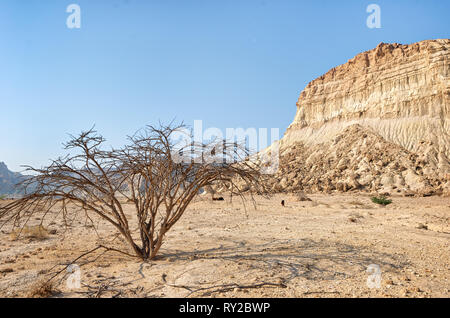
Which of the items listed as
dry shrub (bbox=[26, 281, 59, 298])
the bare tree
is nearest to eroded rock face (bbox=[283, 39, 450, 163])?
the bare tree

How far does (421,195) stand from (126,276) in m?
24.2

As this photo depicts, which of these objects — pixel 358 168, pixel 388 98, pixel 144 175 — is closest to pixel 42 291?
A: pixel 144 175

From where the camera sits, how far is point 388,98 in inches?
1419

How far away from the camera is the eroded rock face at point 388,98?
31031 mm

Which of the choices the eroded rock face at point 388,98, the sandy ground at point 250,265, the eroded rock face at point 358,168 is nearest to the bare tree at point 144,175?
the sandy ground at point 250,265

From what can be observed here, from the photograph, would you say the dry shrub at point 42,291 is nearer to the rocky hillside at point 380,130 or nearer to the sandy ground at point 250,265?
the sandy ground at point 250,265

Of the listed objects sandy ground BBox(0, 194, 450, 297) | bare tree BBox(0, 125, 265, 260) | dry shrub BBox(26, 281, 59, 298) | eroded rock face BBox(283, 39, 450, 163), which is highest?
eroded rock face BBox(283, 39, 450, 163)

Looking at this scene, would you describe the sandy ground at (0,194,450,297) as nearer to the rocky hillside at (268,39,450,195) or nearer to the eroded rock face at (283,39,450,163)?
the rocky hillside at (268,39,450,195)

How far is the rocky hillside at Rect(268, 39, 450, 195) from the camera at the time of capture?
2777 centimetres

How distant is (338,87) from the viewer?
43.1 meters

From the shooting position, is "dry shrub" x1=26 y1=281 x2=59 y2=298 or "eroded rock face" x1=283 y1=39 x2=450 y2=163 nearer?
"dry shrub" x1=26 y1=281 x2=59 y2=298

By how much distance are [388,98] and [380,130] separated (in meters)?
4.68
